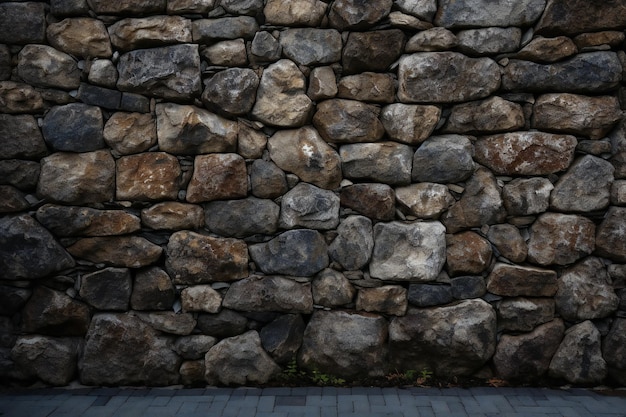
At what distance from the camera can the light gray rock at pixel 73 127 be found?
10.6ft

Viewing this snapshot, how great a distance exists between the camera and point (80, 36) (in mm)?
3227

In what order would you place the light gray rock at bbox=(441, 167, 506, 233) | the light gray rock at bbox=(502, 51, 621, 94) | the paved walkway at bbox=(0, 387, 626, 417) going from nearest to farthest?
the paved walkway at bbox=(0, 387, 626, 417)
the light gray rock at bbox=(502, 51, 621, 94)
the light gray rock at bbox=(441, 167, 506, 233)

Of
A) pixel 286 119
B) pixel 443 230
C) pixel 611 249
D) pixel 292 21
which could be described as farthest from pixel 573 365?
pixel 292 21

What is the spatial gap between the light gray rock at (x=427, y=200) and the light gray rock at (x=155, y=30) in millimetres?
1842

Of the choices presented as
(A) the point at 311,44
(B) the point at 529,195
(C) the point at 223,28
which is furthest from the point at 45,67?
(B) the point at 529,195

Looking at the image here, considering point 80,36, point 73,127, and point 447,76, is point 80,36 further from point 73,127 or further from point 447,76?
point 447,76

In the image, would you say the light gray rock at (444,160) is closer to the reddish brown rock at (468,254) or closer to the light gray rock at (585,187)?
the reddish brown rock at (468,254)

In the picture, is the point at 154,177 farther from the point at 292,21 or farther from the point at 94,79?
the point at 292,21

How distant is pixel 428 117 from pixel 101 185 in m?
2.26

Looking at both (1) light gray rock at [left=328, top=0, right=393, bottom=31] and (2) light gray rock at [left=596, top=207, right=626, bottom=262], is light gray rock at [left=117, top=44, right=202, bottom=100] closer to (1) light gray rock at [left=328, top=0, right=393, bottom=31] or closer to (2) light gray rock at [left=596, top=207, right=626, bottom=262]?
(1) light gray rock at [left=328, top=0, right=393, bottom=31]

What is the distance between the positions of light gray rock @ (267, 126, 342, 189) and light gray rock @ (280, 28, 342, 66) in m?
0.47

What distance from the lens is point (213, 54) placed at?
323cm

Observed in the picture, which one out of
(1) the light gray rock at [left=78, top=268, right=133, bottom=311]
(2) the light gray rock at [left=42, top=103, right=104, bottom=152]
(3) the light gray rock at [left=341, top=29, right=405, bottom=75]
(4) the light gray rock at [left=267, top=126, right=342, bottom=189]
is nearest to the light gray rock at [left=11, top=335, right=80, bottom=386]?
(1) the light gray rock at [left=78, top=268, right=133, bottom=311]

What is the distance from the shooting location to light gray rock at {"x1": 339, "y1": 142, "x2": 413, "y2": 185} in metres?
3.23
